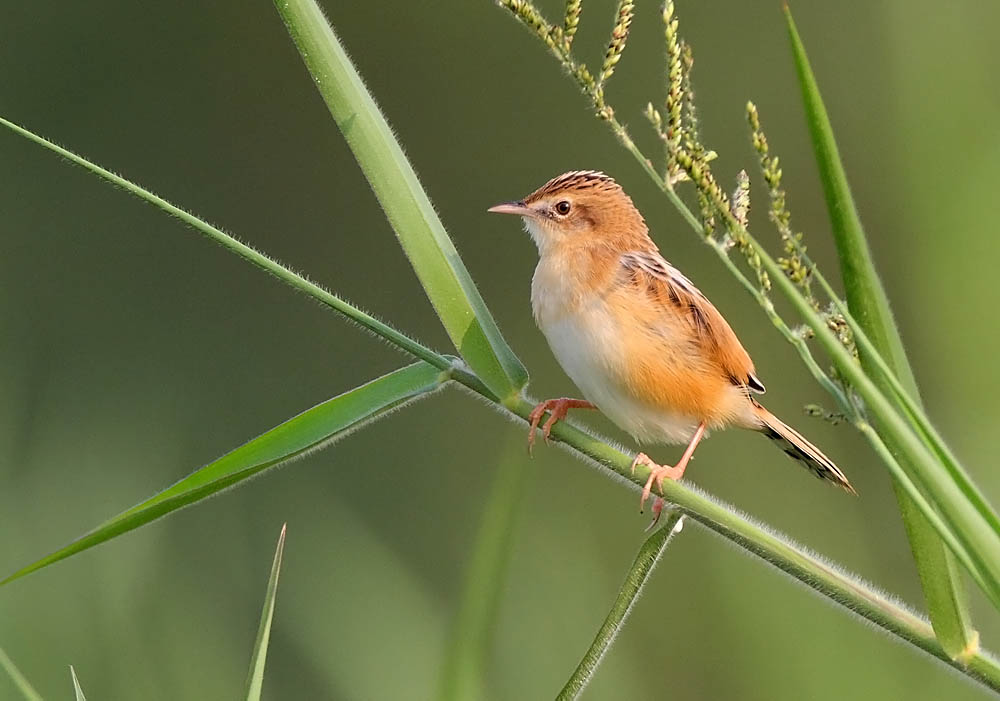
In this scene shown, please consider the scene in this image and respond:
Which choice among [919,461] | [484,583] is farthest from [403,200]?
[919,461]

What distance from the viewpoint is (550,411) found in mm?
2053

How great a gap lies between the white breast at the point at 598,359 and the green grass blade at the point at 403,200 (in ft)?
2.79

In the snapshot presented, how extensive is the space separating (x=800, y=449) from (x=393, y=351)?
474cm

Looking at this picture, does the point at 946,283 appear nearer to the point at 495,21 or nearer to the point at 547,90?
the point at 547,90

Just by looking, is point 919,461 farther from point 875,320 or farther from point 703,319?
point 703,319

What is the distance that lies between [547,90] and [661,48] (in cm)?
81

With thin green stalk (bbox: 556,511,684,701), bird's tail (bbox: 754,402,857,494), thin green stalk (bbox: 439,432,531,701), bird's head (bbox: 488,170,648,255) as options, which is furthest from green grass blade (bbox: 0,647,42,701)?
bird's head (bbox: 488,170,648,255)

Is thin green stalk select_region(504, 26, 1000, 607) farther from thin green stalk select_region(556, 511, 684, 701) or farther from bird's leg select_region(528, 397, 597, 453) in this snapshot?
bird's leg select_region(528, 397, 597, 453)

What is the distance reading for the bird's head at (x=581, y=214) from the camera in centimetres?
299

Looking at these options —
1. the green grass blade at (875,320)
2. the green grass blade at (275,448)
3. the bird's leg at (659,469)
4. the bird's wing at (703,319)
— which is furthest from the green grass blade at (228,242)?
the bird's wing at (703,319)

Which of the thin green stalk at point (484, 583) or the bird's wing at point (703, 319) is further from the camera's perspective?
the bird's wing at point (703, 319)

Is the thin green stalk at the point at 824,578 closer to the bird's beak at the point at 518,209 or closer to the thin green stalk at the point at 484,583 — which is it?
the thin green stalk at the point at 484,583

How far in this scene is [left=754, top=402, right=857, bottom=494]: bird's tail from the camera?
256cm

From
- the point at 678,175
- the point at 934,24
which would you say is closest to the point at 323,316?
the point at 934,24
